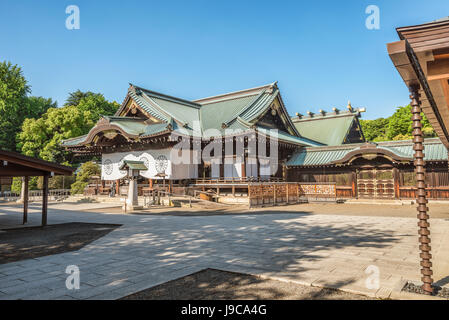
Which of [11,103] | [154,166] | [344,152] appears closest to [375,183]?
[344,152]

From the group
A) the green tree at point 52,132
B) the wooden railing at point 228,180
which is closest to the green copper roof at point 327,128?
the wooden railing at point 228,180

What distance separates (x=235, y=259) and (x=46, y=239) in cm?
614

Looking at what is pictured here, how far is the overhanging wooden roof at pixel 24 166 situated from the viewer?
31.6ft

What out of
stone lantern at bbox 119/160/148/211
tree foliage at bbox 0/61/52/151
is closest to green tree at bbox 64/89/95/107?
tree foliage at bbox 0/61/52/151

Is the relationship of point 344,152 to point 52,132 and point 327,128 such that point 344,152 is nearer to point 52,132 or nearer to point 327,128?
point 327,128

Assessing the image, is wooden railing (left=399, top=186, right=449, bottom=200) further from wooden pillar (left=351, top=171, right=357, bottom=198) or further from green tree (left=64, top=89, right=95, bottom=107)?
green tree (left=64, top=89, right=95, bottom=107)

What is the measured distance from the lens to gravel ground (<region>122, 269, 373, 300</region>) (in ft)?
13.6

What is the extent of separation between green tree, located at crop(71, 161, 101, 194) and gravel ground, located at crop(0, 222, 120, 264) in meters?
18.4

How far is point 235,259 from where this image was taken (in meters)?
6.26

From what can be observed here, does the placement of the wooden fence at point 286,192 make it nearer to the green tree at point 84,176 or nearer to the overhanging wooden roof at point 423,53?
the overhanging wooden roof at point 423,53

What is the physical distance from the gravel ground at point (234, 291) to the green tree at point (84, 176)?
88.4 ft

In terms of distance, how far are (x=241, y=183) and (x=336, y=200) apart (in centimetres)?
790
